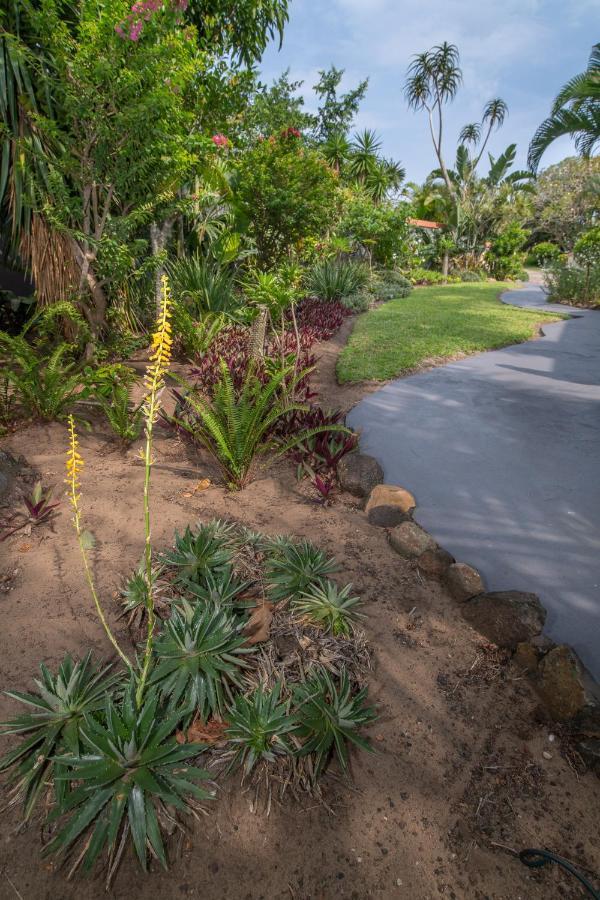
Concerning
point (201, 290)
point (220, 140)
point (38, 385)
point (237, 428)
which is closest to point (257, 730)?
point (237, 428)

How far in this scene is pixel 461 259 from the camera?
2252 cm

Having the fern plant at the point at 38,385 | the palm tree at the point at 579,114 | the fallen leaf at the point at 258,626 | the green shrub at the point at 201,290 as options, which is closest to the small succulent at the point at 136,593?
the fallen leaf at the point at 258,626

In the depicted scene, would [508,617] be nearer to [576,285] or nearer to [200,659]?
[200,659]

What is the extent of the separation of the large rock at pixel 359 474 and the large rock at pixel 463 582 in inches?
34.9

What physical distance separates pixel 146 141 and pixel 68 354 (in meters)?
2.38

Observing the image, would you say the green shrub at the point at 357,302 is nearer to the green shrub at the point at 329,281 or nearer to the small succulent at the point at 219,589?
the green shrub at the point at 329,281

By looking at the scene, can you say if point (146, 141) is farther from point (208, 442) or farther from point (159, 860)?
point (159, 860)

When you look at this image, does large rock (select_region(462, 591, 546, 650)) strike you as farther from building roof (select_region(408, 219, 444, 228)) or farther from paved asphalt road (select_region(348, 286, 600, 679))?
building roof (select_region(408, 219, 444, 228))

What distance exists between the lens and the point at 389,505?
278cm

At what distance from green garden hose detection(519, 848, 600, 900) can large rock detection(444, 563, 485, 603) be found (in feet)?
3.22

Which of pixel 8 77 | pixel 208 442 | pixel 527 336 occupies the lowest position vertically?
pixel 208 442

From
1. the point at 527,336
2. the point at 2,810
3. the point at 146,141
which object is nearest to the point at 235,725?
the point at 2,810

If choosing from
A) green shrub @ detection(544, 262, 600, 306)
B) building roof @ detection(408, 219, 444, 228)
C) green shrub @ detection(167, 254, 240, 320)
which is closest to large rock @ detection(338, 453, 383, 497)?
green shrub @ detection(167, 254, 240, 320)

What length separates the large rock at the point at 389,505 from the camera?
107 inches
